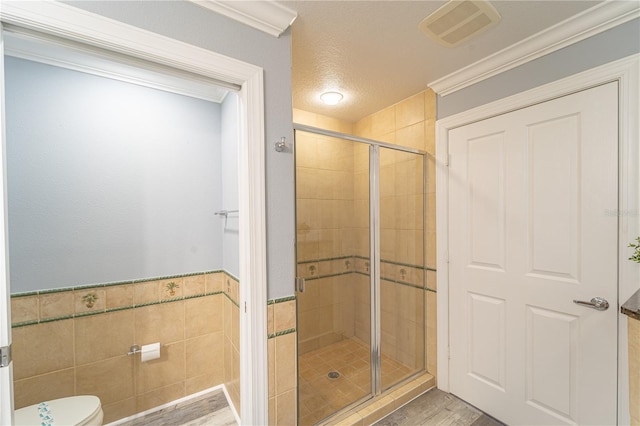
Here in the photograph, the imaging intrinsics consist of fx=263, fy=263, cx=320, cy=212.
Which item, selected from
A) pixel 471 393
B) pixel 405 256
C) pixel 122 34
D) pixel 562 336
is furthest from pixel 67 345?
pixel 562 336

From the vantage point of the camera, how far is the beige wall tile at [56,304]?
156 centimetres

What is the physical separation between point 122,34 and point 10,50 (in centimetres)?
115

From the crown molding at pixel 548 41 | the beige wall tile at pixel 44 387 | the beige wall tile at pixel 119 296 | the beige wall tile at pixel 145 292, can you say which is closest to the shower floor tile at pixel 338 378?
the beige wall tile at pixel 145 292

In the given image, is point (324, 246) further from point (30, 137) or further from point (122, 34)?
point (30, 137)

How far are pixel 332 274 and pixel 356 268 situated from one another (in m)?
0.21

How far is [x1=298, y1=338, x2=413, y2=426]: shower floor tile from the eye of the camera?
160 centimetres

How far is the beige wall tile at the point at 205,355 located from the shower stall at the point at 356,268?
0.86 m

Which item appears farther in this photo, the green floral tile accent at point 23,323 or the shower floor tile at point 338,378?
the shower floor tile at point 338,378

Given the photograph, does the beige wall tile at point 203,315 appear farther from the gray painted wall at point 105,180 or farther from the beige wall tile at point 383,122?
the beige wall tile at point 383,122

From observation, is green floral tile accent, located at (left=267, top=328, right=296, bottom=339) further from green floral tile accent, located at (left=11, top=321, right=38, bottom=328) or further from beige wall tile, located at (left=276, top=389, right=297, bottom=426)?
green floral tile accent, located at (left=11, top=321, right=38, bottom=328)

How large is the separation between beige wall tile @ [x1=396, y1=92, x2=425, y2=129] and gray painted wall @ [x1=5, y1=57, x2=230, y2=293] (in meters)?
1.54

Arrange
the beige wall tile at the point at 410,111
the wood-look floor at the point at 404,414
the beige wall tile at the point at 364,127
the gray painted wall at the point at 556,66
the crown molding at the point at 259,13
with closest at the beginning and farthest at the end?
the crown molding at the point at 259,13
the gray painted wall at the point at 556,66
the wood-look floor at the point at 404,414
the beige wall tile at the point at 410,111
the beige wall tile at the point at 364,127

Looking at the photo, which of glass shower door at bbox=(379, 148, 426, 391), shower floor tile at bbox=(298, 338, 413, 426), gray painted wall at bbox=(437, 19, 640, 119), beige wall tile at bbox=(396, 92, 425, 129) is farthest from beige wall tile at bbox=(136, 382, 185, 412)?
gray painted wall at bbox=(437, 19, 640, 119)

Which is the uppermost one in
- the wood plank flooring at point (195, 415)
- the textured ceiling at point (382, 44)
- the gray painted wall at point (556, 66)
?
the textured ceiling at point (382, 44)
